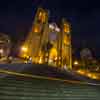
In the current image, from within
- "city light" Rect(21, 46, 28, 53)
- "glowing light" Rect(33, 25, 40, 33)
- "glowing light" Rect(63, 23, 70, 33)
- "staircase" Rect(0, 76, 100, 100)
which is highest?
"glowing light" Rect(63, 23, 70, 33)

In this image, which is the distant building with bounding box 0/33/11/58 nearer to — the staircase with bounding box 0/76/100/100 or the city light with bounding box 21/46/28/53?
the city light with bounding box 21/46/28/53

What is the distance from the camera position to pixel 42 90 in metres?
11.0

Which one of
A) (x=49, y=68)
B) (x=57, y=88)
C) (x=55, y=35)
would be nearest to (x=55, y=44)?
(x=55, y=35)

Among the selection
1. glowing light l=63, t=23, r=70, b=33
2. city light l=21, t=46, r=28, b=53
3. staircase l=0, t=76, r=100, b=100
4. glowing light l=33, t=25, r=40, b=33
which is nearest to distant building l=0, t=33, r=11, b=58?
city light l=21, t=46, r=28, b=53

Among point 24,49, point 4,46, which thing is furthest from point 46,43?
point 4,46

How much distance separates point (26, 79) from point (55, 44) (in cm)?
2677

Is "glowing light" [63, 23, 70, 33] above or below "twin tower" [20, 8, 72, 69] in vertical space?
above

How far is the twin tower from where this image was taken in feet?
115

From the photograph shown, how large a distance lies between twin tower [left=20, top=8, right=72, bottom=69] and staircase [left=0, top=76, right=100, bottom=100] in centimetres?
2182

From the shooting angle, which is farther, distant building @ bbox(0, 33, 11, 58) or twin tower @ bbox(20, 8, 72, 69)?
twin tower @ bbox(20, 8, 72, 69)

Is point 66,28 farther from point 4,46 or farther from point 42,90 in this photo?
point 42,90

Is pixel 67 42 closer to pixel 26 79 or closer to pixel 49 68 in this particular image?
pixel 49 68

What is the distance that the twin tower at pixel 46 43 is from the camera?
115ft

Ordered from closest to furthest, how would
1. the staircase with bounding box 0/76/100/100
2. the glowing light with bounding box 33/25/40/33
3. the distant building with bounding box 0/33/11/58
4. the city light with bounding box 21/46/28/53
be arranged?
the staircase with bounding box 0/76/100/100, the distant building with bounding box 0/33/11/58, the city light with bounding box 21/46/28/53, the glowing light with bounding box 33/25/40/33
